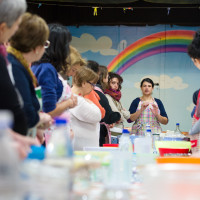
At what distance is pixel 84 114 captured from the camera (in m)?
2.93

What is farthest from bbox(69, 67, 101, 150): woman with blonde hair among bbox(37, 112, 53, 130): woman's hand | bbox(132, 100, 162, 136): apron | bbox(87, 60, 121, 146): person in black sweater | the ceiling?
the ceiling

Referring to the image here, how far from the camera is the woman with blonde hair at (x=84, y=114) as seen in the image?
2932 mm

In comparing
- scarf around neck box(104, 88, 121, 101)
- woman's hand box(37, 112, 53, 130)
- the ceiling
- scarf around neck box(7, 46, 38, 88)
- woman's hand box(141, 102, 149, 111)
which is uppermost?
the ceiling

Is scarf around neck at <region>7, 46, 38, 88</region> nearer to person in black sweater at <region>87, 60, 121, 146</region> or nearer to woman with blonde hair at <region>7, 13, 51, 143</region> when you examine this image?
woman with blonde hair at <region>7, 13, 51, 143</region>

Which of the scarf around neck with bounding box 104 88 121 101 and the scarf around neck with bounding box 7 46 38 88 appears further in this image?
the scarf around neck with bounding box 104 88 121 101

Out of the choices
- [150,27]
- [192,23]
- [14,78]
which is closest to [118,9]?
[150,27]

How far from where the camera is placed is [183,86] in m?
7.03

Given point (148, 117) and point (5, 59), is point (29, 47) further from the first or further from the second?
point (148, 117)

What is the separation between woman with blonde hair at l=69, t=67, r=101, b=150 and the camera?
115 inches

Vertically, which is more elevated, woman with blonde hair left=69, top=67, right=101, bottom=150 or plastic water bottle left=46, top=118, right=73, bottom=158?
woman with blonde hair left=69, top=67, right=101, bottom=150

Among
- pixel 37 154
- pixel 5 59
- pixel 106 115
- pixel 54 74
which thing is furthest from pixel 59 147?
pixel 106 115

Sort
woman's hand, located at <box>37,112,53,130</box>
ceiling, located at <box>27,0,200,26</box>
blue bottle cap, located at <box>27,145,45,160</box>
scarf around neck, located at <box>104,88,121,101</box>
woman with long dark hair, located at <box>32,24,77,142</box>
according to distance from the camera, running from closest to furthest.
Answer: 1. blue bottle cap, located at <box>27,145,45,160</box>
2. woman's hand, located at <box>37,112,53,130</box>
3. woman with long dark hair, located at <box>32,24,77,142</box>
4. scarf around neck, located at <box>104,88,121,101</box>
5. ceiling, located at <box>27,0,200,26</box>

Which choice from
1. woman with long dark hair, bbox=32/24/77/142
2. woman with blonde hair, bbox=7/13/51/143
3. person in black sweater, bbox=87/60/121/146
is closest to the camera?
woman with blonde hair, bbox=7/13/51/143

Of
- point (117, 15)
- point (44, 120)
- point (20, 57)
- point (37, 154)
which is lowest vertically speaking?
point (37, 154)
